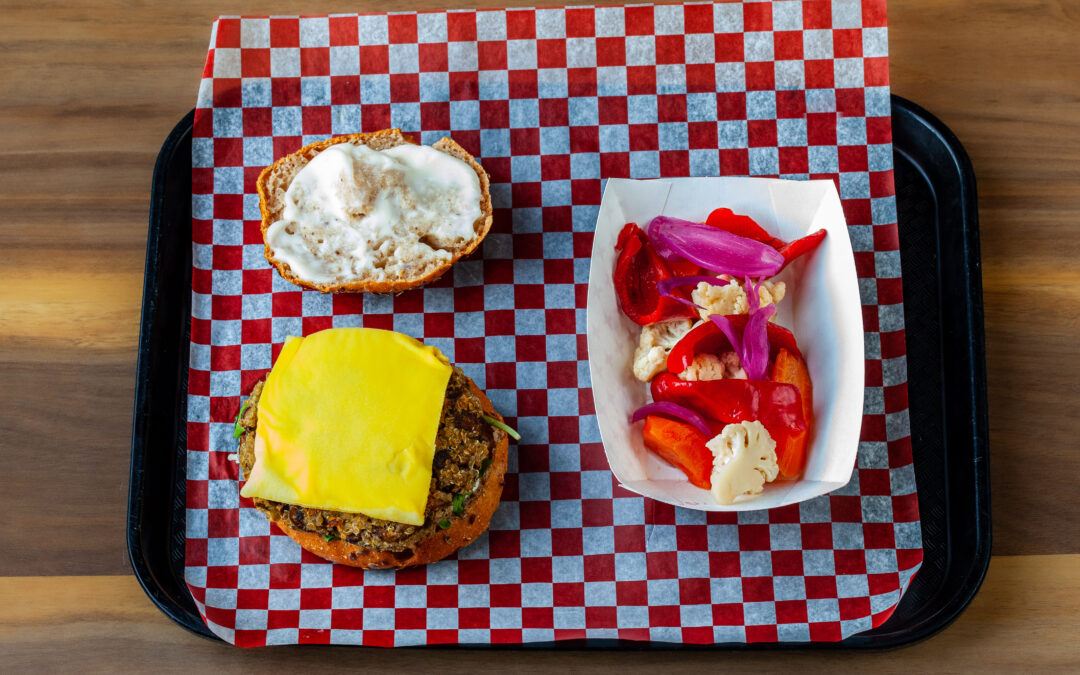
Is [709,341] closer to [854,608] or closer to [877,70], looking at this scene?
[854,608]

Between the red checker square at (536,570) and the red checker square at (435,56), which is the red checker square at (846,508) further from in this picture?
the red checker square at (435,56)

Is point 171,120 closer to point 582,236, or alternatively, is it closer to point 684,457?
point 582,236

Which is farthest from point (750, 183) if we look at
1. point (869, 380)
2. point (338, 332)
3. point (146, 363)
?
point (146, 363)

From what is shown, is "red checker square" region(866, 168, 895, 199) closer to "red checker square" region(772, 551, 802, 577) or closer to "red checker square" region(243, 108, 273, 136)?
"red checker square" region(772, 551, 802, 577)

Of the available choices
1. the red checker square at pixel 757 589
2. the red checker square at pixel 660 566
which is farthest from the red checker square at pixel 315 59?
the red checker square at pixel 757 589

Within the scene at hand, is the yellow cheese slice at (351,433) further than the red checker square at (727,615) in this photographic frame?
No

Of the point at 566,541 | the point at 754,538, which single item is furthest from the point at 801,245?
the point at 566,541

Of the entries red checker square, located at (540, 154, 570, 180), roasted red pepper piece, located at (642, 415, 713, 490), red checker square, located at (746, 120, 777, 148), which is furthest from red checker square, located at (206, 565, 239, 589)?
red checker square, located at (746, 120, 777, 148)
